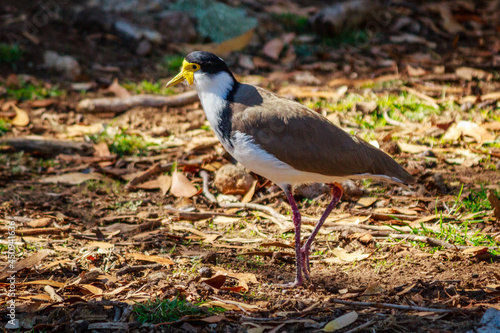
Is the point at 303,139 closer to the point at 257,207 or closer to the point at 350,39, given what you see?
the point at 257,207

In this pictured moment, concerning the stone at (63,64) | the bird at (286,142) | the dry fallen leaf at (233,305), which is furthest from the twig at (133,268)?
the stone at (63,64)

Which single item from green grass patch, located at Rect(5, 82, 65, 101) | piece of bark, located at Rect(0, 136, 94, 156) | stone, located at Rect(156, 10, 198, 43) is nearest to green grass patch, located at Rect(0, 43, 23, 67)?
green grass patch, located at Rect(5, 82, 65, 101)

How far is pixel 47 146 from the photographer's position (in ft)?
21.4

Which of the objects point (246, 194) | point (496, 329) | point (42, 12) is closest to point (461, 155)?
point (246, 194)

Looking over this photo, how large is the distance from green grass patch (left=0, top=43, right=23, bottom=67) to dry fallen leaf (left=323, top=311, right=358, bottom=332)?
709 cm

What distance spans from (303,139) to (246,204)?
4.37 feet

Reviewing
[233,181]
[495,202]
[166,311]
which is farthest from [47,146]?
[495,202]

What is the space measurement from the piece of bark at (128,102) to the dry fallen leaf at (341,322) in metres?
4.79

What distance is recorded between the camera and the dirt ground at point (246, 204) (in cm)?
376

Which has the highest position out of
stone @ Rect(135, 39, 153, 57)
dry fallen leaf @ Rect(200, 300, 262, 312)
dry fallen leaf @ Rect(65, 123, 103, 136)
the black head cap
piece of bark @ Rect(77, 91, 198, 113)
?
the black head cap

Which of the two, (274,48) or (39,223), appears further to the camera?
(274,48)

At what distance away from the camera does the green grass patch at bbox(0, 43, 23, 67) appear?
8570 millimetres

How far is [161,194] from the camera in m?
5.88

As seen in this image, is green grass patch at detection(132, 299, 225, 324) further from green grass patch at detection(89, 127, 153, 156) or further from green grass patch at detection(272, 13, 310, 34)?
green grass patch at detection(272, 13, 310, 34)
